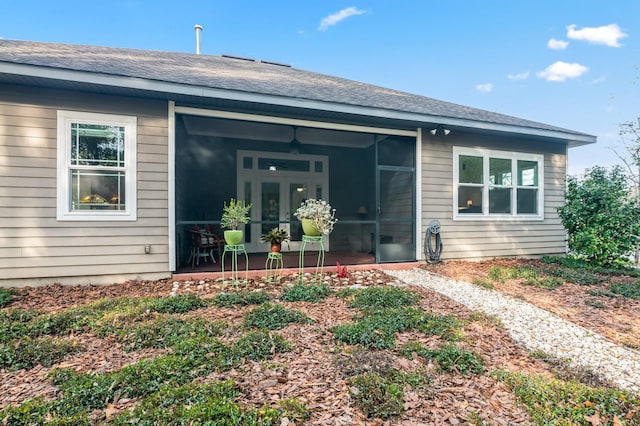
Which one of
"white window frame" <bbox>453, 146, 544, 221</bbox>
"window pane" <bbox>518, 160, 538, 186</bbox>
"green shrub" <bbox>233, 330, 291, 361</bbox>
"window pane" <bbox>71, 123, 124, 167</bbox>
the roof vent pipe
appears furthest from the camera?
the roof vent pipe

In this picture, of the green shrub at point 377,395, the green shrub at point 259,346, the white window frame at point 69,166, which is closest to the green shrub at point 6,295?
the white window frame at point 69,166

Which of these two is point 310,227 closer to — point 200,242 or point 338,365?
point 200,242

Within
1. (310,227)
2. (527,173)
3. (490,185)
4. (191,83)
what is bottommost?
(310,227)

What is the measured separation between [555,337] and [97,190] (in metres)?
6.01

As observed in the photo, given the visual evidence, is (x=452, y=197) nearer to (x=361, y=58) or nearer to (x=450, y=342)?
(x=450, y=342)

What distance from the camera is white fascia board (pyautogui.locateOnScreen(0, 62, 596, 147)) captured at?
3.98 meters

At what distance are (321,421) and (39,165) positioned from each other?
16.6ft

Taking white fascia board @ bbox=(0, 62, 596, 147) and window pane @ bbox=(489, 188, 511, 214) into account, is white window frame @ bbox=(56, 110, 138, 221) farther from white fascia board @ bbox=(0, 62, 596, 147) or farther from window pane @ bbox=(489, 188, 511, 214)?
window pane @ bbox=(489, 188, 511, 214)

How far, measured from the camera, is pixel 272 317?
319 centimetres

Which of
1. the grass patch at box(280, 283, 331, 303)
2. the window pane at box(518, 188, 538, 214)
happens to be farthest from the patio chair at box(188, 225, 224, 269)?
the window pane at box(518, 188, 538, 214)

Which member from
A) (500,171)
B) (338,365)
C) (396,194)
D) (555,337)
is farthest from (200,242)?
(500,171)

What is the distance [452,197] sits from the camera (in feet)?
21.9

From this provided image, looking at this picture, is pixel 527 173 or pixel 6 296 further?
pixel 527 173

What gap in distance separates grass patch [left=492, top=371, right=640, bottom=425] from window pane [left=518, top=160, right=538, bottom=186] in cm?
613
